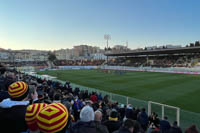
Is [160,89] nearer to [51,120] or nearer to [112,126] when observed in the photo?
[112,126]

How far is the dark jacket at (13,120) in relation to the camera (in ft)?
6.58

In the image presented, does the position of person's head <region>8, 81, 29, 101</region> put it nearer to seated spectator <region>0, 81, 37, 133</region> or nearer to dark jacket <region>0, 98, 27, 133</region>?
seated spectator <region>0, 81, 37, 133</region>

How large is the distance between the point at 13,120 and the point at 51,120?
87cm

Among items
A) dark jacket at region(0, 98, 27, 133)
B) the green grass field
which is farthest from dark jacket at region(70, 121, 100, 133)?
the green grass field

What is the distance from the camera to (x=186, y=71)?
3156 centimetres

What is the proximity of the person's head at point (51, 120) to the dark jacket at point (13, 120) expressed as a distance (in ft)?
2.13

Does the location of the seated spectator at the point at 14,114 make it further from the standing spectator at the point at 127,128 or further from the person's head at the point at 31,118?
the standing spectator at the point at 127,128

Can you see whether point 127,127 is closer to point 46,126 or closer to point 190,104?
point 46,126

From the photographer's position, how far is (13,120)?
6.64ft

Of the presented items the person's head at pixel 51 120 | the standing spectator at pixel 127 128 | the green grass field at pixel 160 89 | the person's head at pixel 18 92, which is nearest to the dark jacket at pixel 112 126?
the standing spectator at pixel 127 128

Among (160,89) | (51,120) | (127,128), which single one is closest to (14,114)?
(51,120)

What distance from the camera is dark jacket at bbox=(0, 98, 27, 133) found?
2006 mm

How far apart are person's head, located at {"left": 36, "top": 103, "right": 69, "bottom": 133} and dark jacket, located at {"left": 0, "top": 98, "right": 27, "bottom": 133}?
2.13ft

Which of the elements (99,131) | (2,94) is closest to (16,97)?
(99,131)
